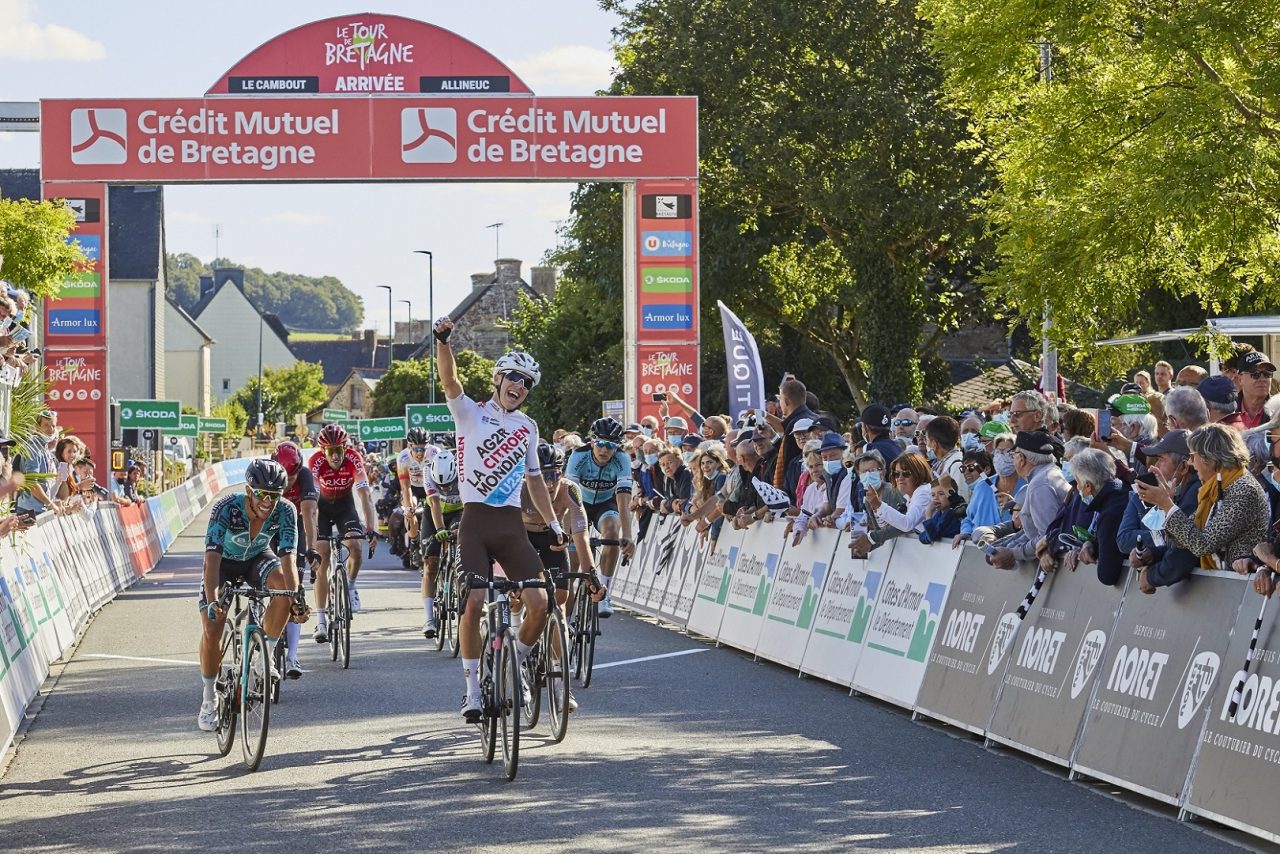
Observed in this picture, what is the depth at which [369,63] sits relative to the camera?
30547 mm

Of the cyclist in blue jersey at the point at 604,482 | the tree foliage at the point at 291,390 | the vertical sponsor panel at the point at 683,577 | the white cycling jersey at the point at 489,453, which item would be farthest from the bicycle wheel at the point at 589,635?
the tree foliage at the point at 291,390

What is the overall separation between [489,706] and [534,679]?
2.79 feet

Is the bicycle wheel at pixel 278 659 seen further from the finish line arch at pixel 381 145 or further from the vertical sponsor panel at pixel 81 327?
the vertical sponsor panel at pixel 81 327

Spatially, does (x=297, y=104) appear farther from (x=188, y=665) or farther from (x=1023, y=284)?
(x=188, y=665)

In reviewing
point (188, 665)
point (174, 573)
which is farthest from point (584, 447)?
point (174, 573)

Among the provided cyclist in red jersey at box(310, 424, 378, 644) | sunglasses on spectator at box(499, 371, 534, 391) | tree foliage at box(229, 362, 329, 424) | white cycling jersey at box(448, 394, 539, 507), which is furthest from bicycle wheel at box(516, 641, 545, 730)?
tree foliage at box(229, 362, 329, 424)

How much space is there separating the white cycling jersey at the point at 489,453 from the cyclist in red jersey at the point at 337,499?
17.1 feet

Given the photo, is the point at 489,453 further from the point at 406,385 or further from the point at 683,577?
the point at 406,385

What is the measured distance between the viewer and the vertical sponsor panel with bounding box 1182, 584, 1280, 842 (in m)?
8.09

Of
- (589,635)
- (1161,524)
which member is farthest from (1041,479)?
(589,635)

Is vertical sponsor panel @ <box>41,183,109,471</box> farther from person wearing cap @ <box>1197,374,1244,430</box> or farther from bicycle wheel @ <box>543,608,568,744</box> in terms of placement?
person wearing cap @ <box>1197,374,1244,430</box>

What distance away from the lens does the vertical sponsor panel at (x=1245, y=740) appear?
26.5ft

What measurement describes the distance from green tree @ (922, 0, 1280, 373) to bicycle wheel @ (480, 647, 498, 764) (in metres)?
10.1

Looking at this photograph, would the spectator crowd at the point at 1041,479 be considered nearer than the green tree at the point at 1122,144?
Yes
